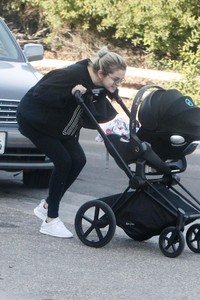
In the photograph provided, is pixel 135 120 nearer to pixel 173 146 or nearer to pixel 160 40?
pixel 173 146

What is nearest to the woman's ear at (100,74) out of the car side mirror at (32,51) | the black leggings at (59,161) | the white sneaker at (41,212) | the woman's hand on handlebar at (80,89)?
the woman's hand on handlebar at (80,89)

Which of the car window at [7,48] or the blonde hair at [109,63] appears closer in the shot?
the blonde hair at [109,63]

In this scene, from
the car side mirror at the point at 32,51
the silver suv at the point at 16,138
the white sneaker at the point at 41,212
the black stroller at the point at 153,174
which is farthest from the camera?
the car side mirror at the point at 32,51

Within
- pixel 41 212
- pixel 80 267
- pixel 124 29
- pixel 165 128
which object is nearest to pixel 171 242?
pixel 80 267

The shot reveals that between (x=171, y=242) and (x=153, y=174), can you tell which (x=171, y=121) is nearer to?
(x=153, y=174)

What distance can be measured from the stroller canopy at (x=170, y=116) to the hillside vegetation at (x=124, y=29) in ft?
32.1

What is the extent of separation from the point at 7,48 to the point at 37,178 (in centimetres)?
161

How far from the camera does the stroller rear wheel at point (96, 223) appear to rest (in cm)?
684

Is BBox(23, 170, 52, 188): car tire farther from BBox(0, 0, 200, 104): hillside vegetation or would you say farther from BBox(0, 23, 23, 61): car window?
BBox(0, 0, 200, 104): hillside vegetation

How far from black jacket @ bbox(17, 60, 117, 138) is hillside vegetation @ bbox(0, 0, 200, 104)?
970cm

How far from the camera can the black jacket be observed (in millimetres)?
6914

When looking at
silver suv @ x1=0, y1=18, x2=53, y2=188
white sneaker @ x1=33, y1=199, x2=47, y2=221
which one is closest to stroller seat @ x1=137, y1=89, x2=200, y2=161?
white sneaker @ x1=33, y1=199, x2=47, y2=221

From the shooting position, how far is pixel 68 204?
873 centimetres

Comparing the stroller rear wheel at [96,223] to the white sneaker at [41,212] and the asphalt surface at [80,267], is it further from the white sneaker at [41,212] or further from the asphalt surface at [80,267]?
the white sneaker at [41,212]
